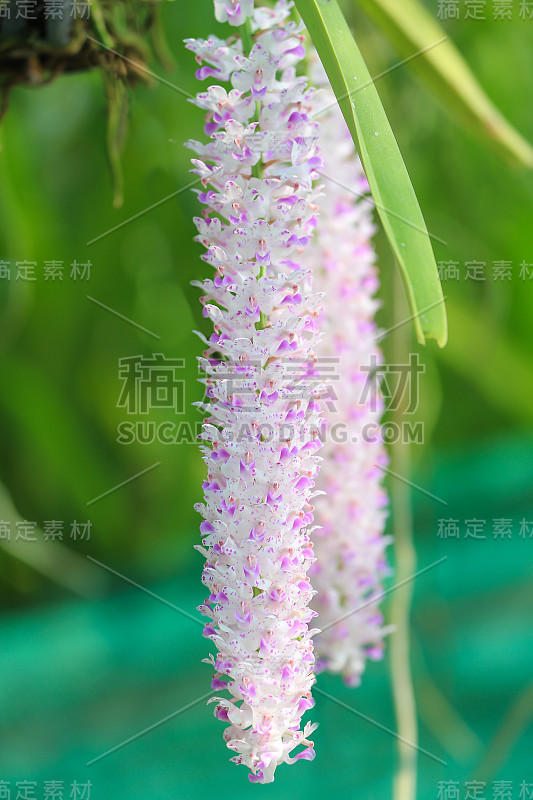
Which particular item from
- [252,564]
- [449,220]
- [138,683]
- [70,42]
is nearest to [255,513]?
[252,564]

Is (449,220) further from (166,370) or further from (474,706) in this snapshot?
(474,706)

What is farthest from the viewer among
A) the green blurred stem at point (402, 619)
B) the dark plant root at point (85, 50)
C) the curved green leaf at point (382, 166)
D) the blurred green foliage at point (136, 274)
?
the blurred green foliage at point (136, 274)

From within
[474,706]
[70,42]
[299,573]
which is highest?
[70,42]

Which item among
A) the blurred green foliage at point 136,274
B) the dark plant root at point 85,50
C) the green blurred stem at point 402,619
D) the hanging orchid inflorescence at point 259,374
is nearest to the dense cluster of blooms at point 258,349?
the hanging orchid inflorescence at point 259,374

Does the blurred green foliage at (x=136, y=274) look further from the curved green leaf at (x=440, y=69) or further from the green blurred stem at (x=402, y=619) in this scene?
the curved green leaf at (x=440, y=69)

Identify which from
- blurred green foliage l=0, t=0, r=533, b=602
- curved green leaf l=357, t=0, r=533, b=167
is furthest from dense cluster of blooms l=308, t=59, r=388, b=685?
blurred green foliage l=0, t=0, r=533, b=602

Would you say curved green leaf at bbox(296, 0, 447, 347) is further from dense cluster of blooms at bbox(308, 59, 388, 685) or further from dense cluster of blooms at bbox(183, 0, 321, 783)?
dense cluster of blooms at bbox(308, 59, 388, 685)
